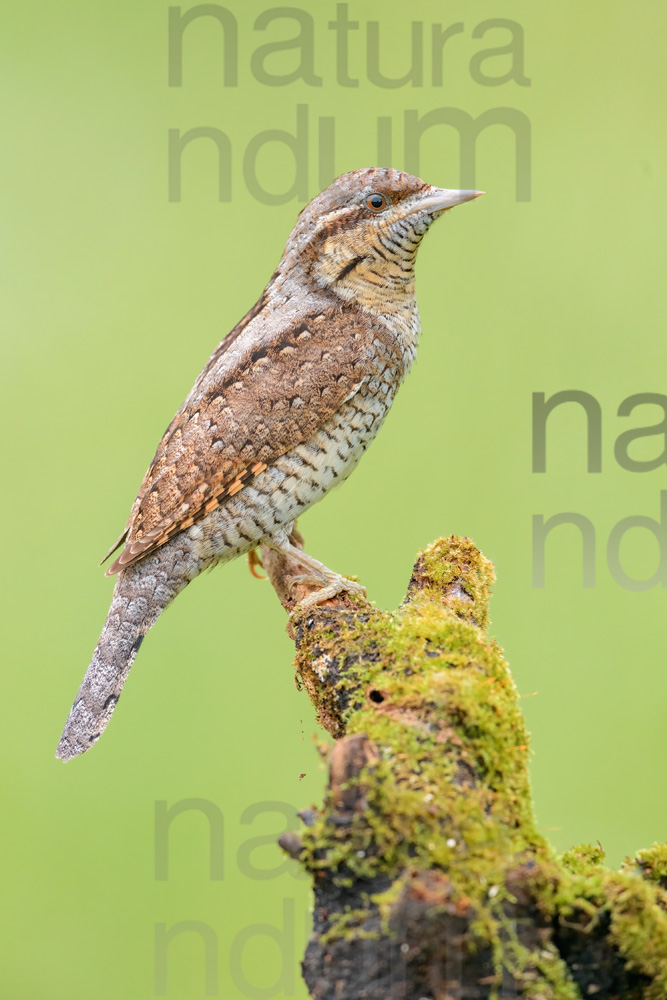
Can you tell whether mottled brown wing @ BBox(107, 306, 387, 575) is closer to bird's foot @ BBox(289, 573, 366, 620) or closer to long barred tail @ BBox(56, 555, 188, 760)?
long barred tail @ BBox(56, 555, 188, 760)

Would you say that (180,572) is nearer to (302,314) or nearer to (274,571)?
(274,571)

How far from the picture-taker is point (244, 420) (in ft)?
7.94

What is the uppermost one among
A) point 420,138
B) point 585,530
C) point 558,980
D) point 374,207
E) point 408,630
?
point 420,138

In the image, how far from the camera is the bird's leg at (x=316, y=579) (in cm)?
223

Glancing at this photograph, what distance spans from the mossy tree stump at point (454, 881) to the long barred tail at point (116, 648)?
43.6 inches

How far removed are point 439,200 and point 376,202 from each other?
0.19m

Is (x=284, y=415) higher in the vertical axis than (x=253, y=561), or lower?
higher

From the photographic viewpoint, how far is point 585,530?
3996 millimetres

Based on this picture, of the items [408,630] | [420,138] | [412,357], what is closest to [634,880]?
[408,630]

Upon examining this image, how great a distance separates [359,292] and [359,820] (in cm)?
177

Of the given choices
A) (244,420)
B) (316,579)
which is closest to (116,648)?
(316,579)

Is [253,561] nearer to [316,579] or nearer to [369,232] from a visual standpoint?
[316,579]

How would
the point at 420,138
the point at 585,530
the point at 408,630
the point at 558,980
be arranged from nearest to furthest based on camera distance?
the point at 558,980 → the point at 408,630 → the point at 585,530 → the point at 420,138

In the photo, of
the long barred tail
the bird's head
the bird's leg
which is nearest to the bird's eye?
the bird's head
